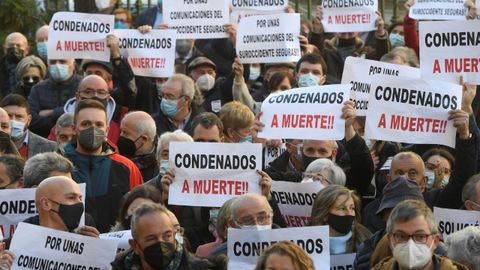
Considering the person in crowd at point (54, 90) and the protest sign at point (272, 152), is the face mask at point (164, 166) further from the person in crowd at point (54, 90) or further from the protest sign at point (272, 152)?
the person in crowd at point (54, 90)

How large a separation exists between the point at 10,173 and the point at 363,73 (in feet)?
11.7

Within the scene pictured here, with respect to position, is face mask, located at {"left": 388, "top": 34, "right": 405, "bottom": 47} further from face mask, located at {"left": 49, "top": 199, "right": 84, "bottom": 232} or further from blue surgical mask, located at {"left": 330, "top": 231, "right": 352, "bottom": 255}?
face mask, located at {"left": 49, "top": 199, "right": 84, "bottom": 232}

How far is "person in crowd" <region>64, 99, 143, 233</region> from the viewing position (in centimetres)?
1222

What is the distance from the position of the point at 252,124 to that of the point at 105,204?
6.05 feet

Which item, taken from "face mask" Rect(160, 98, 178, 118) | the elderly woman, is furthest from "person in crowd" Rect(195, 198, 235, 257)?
"face mask" Rect(160, 98, 178, 118)

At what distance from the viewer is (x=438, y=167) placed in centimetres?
1252

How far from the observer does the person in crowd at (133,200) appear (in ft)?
36.7

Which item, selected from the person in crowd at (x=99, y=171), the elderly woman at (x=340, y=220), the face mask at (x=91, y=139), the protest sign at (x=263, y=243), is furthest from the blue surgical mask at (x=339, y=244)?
Result: the face mask at (x=91, y=139)

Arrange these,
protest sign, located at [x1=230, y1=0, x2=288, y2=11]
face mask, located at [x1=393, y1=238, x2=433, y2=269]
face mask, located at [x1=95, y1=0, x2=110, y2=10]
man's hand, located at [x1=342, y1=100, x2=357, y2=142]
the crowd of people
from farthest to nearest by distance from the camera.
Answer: face mask, located at [x1=95, y1=0, x2=110, y2=10] < protest sign, located at [x1=230, y1=0, x2=288, y2=11] < man's hand, located at [x1=342, y1=100, x2=357, y2=142] < the crowd of people < face mask, located at [x1=393, y1=238, x2=433, y2=269]

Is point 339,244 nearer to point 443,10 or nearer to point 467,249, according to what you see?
point 467,249

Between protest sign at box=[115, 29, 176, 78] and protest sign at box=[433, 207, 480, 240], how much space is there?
16.9 ft

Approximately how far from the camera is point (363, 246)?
1022 centimetres

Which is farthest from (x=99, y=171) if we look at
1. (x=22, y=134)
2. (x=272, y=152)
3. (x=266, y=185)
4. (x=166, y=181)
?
(x=272, y=152)

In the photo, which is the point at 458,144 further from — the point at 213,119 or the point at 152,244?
the point at 152,244
